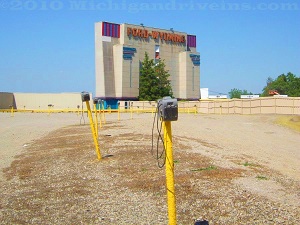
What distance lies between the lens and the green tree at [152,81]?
268ft

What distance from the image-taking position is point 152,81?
3209 inches

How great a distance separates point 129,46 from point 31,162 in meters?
68.9

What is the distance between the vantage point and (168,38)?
294 feet

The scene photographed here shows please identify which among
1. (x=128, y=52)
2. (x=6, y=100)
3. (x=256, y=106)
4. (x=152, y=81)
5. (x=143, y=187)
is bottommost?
(x=143, y=187)

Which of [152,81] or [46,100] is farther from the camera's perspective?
[46,100]

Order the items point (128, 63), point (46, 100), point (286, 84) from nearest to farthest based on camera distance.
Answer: point (128, 63) → point (46, 100) → point (286, 84)

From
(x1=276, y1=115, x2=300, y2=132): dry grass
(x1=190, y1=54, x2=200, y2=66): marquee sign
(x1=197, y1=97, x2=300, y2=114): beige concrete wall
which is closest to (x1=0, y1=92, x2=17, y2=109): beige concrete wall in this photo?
(x1=190, y1=54, x2=200, y2=66): marquee sign

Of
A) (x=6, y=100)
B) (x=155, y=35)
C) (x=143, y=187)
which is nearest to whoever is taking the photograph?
(x=143, y=187)

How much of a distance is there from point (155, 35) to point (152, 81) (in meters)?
10.7

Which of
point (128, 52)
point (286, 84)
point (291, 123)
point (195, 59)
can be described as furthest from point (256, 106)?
point (286, 84)

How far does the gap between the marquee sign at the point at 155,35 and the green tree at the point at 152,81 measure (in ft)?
15.5

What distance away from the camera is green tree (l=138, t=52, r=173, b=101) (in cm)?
8162

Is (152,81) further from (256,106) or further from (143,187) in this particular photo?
(143,187)

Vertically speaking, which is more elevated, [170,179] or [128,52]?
[128,52]
